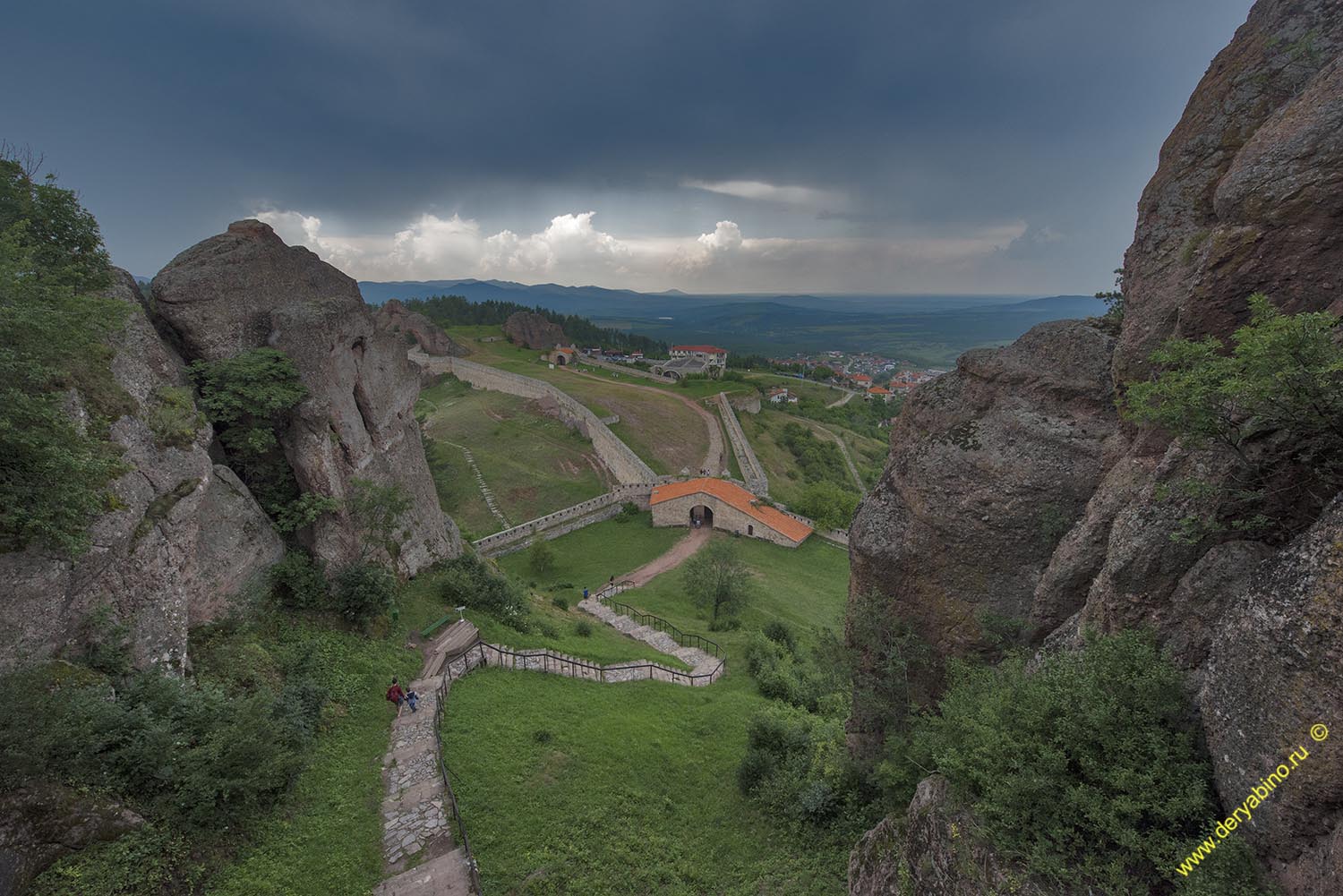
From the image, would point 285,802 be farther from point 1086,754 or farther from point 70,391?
point 1086,754

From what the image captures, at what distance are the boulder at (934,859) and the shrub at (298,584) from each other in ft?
53.9

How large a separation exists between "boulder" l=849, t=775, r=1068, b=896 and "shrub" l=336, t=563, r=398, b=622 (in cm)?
1548

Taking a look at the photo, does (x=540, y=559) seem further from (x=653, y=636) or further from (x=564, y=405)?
(x=564, y=405)

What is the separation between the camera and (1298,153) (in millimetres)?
7195

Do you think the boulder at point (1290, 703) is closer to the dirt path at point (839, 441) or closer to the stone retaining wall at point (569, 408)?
the stone retaining wall at point (569, 408)

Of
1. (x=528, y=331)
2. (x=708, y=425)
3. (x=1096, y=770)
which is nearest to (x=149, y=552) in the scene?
(x=1096, y=770)

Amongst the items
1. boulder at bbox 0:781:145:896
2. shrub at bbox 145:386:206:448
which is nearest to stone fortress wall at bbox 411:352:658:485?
shrub at bbox 145:386:206:448

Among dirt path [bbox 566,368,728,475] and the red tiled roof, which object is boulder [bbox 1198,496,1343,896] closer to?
the red tiled roof

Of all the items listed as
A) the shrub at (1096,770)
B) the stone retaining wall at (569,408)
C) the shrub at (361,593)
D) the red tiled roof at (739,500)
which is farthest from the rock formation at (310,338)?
the stone retaining wall at (569,408)

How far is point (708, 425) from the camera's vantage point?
75188 mm

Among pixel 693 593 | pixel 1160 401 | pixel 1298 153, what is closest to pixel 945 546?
pixel 1160 401

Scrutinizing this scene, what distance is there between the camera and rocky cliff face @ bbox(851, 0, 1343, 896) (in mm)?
5328

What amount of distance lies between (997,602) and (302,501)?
756 inches

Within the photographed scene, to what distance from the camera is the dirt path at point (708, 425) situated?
2496 inches
